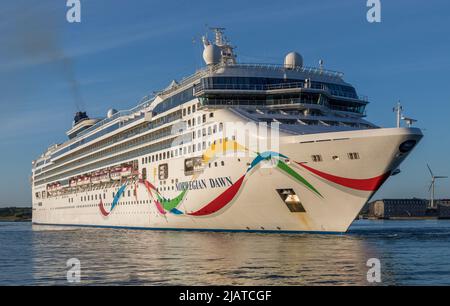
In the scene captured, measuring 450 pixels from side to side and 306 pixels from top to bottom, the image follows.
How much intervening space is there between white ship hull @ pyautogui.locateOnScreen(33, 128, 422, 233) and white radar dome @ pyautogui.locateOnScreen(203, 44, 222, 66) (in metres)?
10.8

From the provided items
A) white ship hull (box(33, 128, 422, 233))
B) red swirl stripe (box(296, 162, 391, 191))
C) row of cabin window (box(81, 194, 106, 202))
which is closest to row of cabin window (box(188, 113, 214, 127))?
white ship hull (box(33, 128, 422, 233))

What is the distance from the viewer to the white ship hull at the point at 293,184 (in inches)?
1373

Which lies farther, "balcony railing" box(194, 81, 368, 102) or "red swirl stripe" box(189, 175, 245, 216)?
"balcony railing" box(194, 81, 368, 102)

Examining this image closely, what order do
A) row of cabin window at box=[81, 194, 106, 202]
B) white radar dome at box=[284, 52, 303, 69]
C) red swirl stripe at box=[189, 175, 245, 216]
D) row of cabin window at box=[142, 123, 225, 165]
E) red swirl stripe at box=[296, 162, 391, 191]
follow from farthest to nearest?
row of cabin window at box=[81, 194, 106, 202]
white radar dome at box=[284, 52, 303, 69]
row of cabin window at box=[142, 123, 225, 165]
red swirl stripe at box=[189, 175, 245, 216]
red swirl stripe at box=[296, 162, 391, 191]

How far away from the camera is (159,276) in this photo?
72.5 feet

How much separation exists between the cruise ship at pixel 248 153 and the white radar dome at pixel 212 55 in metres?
0.11

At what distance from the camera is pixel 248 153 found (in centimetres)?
3922

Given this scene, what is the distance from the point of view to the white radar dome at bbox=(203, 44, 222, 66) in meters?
53.1

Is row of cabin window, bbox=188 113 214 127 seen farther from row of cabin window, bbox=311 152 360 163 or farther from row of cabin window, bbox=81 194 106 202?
row of cabin window, bbox=81 194 106 202

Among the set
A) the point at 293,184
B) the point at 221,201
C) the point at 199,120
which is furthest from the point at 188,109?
the point at 293,184

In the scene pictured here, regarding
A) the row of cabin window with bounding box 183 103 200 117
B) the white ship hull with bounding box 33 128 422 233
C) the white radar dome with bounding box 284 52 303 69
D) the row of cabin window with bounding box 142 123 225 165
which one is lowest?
the white ship hull with bounding box 33 128 422 233

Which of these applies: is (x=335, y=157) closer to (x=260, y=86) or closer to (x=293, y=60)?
(x=260, y=86)

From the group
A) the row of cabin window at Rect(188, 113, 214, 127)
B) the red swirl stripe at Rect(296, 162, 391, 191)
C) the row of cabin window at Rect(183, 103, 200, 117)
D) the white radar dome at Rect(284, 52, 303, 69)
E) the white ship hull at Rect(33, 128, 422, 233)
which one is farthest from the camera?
the white radar dome at Rect(284, 52, 303, 69)
